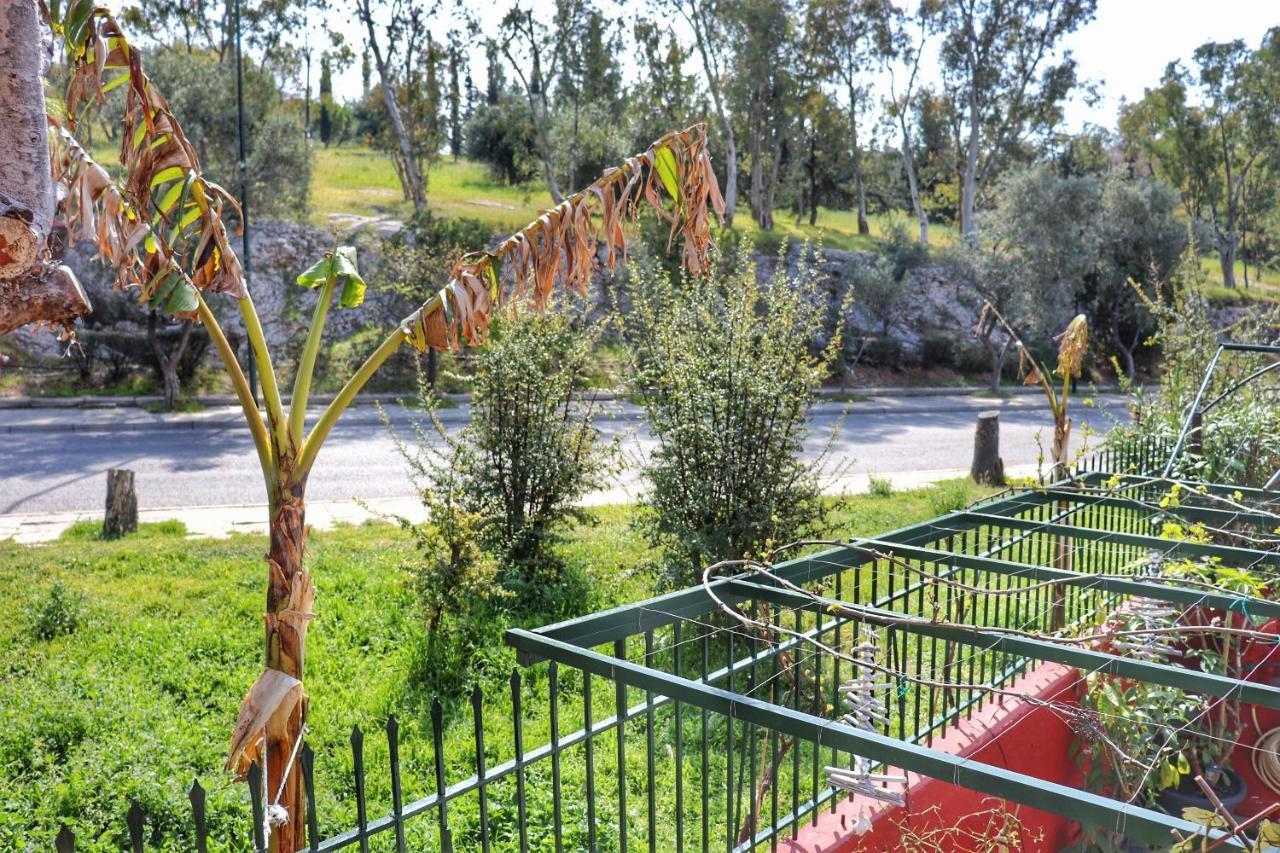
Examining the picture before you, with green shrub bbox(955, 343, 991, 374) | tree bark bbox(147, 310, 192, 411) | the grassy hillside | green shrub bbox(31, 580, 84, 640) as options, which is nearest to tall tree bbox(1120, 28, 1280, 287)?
the grassy hillside

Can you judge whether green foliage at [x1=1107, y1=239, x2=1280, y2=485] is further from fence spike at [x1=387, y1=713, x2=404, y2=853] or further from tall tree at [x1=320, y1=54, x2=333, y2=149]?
tall tree at [x1=320, y1=54, x2=333, y2=149]

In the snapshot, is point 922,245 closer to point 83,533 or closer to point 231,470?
point 231,470

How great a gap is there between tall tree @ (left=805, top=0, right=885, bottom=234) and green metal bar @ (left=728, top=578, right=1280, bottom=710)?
116ft

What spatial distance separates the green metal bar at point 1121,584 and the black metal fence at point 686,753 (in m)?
0.10

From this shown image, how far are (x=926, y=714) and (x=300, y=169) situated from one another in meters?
25.1

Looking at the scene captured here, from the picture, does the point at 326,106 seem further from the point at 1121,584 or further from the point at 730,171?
the point at 1121,584

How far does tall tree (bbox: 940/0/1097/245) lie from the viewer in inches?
1473

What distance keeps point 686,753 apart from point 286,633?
2824 mm

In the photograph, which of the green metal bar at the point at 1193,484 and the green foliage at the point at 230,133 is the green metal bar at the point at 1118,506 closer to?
the green metal bar at the point at 1193,484

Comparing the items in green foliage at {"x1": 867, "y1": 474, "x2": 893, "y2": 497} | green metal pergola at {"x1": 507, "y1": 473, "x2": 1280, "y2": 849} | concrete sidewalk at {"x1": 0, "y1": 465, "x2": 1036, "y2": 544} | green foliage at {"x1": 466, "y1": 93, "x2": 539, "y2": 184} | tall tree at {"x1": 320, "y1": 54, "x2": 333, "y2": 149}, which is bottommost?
concrete sidewalk at {"x1": 0, "y1": 465, "x2": 1036, "y2": 544}

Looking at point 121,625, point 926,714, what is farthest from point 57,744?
point 926,714

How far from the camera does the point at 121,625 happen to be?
21.7 ft

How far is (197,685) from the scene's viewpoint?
566 cm

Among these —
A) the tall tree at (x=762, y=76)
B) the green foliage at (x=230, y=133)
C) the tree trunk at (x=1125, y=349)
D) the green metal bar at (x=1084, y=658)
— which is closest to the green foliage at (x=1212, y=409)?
the green metal bar at (x=1084, y=658)
